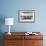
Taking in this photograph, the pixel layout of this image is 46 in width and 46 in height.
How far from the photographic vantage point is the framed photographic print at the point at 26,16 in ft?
15.1

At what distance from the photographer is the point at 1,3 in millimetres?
4586

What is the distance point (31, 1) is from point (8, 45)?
5.59 ft

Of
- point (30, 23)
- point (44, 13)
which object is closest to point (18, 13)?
point (30, 23)

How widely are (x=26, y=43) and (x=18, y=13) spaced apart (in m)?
1.13

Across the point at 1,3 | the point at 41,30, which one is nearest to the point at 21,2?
the point at 1,3

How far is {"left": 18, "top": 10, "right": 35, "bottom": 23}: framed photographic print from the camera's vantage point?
4613mm

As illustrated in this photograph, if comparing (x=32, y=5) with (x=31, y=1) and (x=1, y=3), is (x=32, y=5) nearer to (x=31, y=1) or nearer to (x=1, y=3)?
(x=31, y=1)

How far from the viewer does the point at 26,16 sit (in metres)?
4.63

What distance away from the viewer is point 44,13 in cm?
465

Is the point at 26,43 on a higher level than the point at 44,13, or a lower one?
lower

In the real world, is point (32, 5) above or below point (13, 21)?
above

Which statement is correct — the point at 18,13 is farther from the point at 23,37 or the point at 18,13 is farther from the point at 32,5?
the point at 23,37

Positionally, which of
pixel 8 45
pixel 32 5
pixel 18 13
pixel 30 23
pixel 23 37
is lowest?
pixel 8 45

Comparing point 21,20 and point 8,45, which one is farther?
point 21,20
